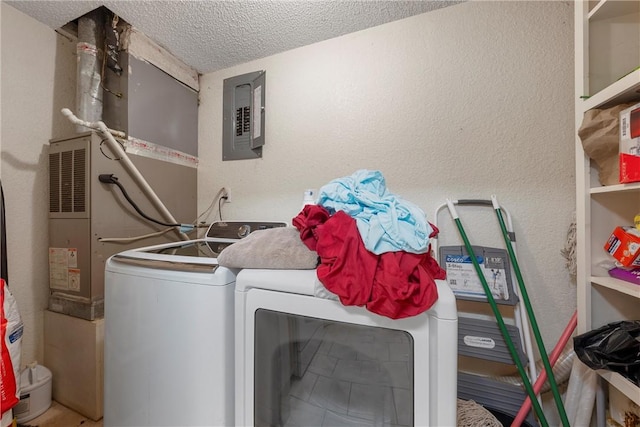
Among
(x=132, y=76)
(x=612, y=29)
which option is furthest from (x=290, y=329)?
(x=132, y=76)

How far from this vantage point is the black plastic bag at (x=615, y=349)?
0.80m

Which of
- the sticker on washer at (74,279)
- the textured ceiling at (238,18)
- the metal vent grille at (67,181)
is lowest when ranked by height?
the sticker on washer at (74,279)

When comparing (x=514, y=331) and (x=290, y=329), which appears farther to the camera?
(x=514, y=331)

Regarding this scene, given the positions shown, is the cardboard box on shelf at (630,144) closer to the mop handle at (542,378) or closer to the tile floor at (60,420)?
the mop handle at (542,378)

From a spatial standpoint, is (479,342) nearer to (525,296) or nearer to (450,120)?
(525,296)

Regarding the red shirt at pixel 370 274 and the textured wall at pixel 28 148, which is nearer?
the red shirt at pixel 370 274

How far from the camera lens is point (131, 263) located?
1.02 metres

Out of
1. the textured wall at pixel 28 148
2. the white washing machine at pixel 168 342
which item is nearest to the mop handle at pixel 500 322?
the white washing machine at pixel 168 342

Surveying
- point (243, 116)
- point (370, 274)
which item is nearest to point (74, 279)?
point (243, 116)

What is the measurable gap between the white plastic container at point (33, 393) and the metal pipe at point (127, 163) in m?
1.08

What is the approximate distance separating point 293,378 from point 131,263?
81 cm

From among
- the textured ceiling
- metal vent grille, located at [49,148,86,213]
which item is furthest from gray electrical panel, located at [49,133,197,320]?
the textured ceiling

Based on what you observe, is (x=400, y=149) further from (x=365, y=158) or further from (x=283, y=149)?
(x=283, y=149)

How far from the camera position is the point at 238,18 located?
1.53 metres
